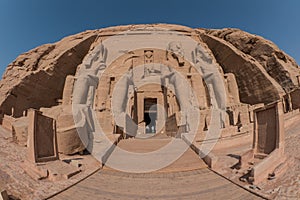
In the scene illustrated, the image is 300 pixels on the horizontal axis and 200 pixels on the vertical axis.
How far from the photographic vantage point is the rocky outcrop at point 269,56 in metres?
13.9

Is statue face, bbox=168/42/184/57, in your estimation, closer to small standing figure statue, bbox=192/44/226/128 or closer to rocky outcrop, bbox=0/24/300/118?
small standing figure statue, bbox=192/44/226/128

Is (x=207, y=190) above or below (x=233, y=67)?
below

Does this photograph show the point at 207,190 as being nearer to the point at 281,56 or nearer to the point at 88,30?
the point at 281,56

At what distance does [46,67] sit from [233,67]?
13.7 meters

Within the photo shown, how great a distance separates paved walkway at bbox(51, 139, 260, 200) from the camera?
378 cm

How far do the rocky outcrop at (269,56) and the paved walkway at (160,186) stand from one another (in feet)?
37.7

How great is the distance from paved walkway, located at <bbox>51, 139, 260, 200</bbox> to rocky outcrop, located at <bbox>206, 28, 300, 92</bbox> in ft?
37.7

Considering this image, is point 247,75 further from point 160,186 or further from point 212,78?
point 160,186

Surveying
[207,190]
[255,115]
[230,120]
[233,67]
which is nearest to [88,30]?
[233,67]

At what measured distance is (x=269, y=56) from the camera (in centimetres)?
1541

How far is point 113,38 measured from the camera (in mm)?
18891

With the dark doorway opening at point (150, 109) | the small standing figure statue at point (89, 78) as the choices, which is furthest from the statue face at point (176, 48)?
the small standing figure statue at point (89, 78)

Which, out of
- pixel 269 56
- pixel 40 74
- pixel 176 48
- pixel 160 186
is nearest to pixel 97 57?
pixel 40 74

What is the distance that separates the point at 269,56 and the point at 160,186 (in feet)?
47.8
